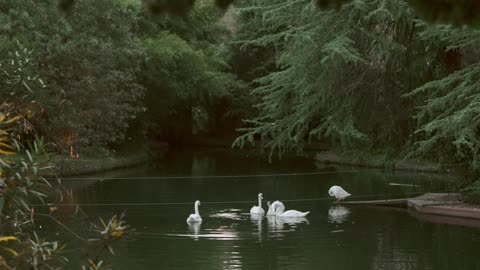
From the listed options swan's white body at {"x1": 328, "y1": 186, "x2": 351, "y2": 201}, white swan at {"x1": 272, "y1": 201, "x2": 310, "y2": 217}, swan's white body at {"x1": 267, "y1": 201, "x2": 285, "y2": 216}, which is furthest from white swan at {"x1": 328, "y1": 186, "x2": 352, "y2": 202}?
swan's white body at {"x1": 267, "y1": 201, "x2": 285, "y2": 216}

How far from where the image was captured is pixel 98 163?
96.7 feet

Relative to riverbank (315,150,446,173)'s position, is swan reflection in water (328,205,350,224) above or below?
below

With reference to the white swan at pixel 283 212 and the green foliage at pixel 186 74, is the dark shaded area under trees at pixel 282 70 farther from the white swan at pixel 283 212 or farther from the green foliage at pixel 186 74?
the white swan at pixel 283 212

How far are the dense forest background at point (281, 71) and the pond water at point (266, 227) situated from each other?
151 cm

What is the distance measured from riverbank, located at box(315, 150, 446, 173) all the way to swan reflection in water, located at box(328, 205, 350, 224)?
5.56 meters

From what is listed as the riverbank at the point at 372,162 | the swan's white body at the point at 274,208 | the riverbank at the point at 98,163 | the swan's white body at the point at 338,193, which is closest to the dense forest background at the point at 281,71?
the riverbank at the point at 98,163

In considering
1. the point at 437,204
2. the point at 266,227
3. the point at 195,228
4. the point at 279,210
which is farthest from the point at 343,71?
the point at 437,204

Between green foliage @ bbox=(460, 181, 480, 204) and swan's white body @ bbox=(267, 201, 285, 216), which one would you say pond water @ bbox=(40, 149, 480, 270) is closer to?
swan's white body @ bbox=(267, 201, 285, 216)

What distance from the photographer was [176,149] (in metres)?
44.9

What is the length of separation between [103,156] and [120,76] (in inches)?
128

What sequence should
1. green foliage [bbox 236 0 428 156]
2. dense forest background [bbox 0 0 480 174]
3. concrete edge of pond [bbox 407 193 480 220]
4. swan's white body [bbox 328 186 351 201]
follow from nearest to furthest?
dense forest background [bbox 0 0 480 174], green foliage [bbox 236 0 428 156], concrete edge of pond [bbox 407 193 480 220], swan's white body [bbox 328 186 351 201]

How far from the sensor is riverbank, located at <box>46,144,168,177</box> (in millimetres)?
27312

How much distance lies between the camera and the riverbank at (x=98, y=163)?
27.3 meters

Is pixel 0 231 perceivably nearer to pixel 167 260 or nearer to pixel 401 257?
pixel 167 260
